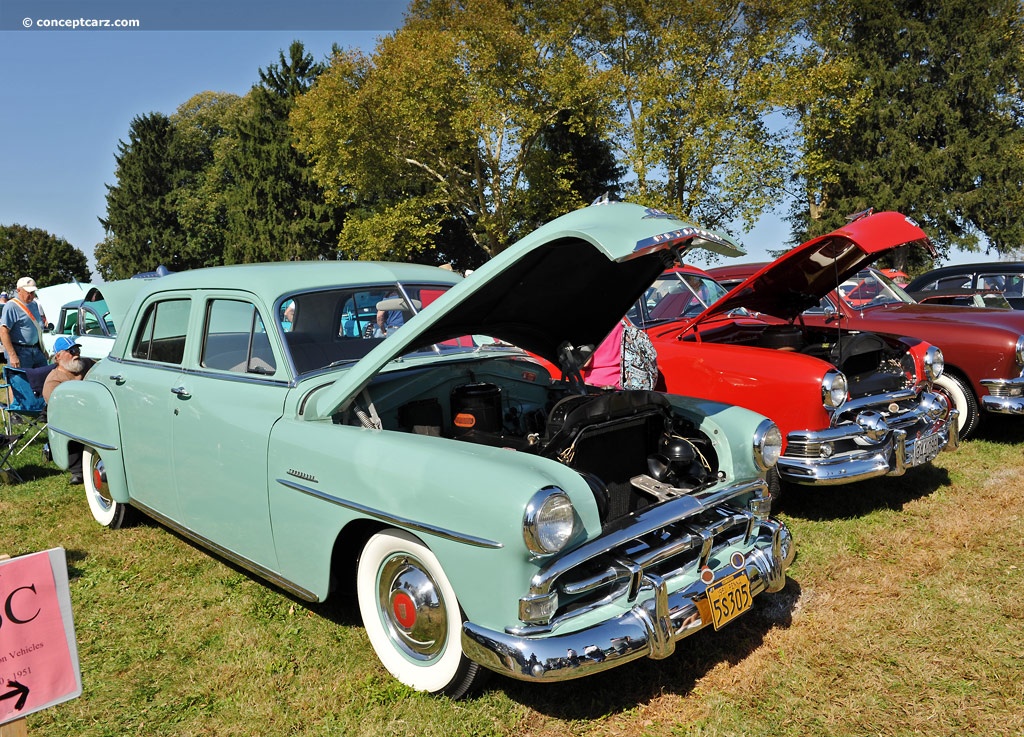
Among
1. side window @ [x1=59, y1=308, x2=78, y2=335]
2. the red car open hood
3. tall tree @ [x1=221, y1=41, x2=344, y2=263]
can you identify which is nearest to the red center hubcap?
the red car open hood

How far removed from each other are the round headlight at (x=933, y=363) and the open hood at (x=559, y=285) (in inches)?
116

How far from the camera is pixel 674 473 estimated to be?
3.25m

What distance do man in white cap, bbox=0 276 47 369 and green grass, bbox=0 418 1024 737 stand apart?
13.6 feet

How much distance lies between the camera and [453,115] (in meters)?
20.8

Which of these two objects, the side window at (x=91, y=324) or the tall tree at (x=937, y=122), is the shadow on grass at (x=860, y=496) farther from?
the tall tree at (x=937, y=122)

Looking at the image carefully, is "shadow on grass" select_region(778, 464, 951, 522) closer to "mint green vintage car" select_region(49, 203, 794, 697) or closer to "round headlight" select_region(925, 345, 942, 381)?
"round headlight" select_region(925, 345, 942, 381)

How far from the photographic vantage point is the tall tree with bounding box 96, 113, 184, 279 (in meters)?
41.2

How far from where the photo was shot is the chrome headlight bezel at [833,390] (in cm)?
441

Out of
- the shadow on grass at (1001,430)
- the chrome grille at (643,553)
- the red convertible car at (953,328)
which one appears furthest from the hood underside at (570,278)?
the shadow on grass at (1001,430)

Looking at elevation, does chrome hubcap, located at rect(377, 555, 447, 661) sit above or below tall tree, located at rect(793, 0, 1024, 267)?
below

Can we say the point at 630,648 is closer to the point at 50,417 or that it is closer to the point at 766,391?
the point at 766,391

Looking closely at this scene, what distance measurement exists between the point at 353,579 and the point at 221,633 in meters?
0.74

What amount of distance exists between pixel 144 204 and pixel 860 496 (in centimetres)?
4482

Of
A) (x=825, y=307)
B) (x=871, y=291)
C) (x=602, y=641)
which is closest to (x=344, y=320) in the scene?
(x=602, y=641)
